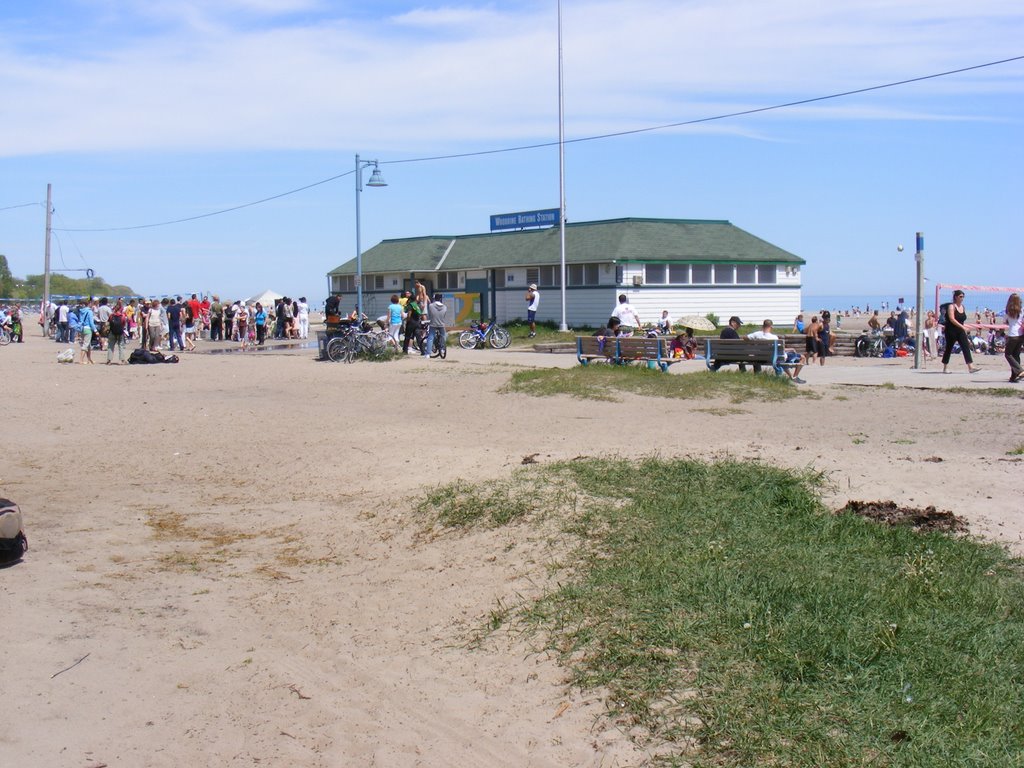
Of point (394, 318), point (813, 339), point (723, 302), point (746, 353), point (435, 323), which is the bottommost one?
point (746, 353)

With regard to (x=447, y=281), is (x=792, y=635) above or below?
below

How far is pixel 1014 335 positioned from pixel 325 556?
14.8 metres

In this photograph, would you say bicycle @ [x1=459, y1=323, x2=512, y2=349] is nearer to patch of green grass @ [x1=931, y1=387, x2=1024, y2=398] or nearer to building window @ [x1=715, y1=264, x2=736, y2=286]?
building window @ [x1=715, y1=264, x2=736, y2=286]

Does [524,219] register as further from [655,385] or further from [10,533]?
[10,533]

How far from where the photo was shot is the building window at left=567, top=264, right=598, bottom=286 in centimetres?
4112

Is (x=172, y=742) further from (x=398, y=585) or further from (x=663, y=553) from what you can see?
(x=663, y=553)

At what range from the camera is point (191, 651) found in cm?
621

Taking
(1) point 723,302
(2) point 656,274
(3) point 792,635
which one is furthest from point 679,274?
(3) point 792,635

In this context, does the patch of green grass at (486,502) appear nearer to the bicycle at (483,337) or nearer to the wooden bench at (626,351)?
the wooden bench at (626,351)

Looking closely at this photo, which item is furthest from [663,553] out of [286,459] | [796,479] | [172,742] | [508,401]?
[508,401]

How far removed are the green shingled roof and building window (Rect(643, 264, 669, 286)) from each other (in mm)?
511

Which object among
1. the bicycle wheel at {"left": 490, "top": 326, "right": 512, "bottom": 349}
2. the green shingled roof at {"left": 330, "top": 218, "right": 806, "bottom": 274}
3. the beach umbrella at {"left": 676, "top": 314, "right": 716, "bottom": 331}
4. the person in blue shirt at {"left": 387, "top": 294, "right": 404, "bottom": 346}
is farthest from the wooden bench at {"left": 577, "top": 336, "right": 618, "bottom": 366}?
the green shingled roof at {"left": 330, "top": 218, "right": 806, "bottom": 274}

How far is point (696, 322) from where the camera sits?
3950 cm

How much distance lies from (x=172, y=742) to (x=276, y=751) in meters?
0.52
